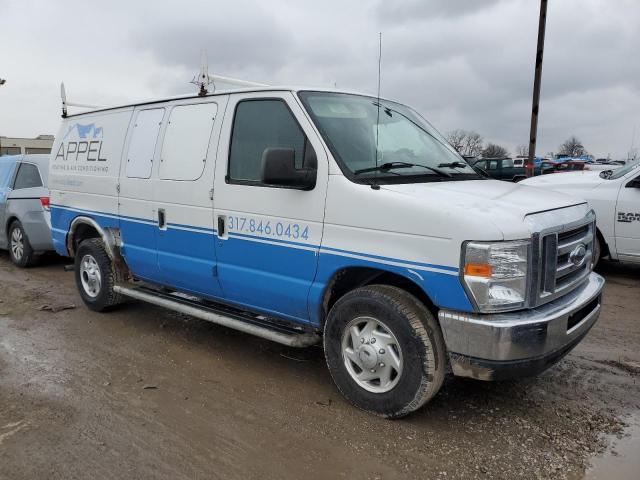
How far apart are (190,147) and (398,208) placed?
2.16 m

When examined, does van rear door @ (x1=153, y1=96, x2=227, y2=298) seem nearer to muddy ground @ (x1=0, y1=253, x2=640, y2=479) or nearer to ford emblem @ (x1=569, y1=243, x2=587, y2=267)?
muddy ground @ (x1=0, y1=253, x2=640, y2=479)

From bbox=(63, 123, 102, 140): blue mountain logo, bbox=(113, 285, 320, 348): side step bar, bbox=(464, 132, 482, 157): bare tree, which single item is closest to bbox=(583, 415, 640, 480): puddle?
bbox=(113, 285, 320, 348): side step bar

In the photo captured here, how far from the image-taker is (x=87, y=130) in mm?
5992

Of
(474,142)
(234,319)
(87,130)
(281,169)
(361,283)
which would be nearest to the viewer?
(281,169)

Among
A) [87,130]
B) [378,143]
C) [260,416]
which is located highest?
[87,130]

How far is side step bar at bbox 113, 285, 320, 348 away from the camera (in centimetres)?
395

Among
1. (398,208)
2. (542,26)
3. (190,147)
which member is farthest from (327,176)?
(542,26)

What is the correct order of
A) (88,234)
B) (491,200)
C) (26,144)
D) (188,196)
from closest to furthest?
1. (491,200)
2. (188,196)
3. (88,234)
4. (26,144)

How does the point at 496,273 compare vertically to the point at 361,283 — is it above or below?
above

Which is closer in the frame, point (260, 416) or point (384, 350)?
point (384, 350)

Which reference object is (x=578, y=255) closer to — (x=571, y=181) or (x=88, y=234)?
(x=571, y=181)

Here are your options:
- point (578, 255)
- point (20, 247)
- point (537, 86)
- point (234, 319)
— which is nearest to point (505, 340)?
point (578, 255)

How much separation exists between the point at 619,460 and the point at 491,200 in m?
1.69

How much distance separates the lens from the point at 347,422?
11.8 ft
